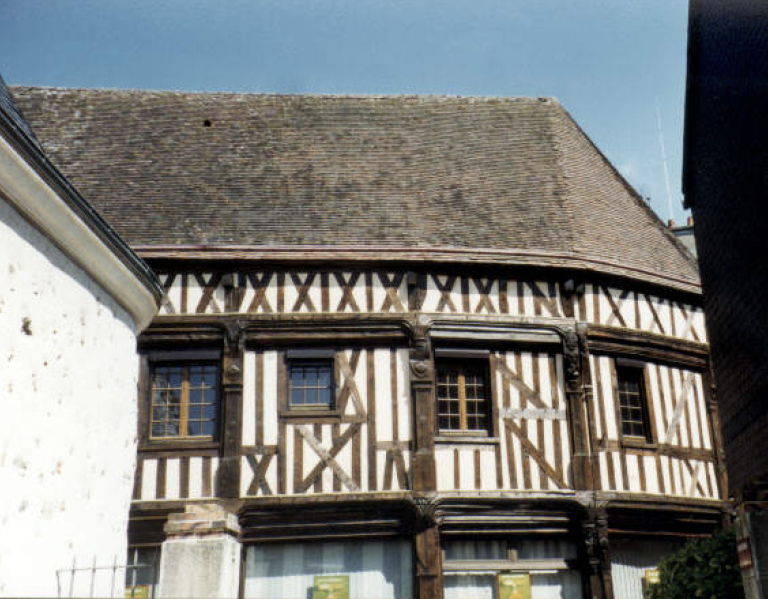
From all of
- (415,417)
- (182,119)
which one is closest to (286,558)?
(415,417)

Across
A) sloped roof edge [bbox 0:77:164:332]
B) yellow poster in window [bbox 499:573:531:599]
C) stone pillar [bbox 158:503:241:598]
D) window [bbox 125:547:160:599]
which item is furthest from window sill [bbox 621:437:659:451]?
stone pillar [bbox 158:503:241:598]

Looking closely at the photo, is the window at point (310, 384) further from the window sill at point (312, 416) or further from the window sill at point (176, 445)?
the window sill at point (176, 445)

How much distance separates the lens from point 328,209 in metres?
12.1

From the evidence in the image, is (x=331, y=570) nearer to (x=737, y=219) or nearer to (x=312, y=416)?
(x=312, y=416)

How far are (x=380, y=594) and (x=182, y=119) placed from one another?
7.86 metres

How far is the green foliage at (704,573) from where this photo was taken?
7.75 m

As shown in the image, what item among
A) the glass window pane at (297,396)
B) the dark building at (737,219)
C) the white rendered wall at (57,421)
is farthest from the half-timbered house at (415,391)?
the white rendered wall at (57,421)

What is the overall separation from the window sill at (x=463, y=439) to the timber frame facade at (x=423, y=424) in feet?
0.06

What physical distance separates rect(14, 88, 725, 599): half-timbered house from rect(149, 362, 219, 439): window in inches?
1.0

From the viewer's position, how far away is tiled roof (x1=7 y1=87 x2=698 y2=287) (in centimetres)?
1163

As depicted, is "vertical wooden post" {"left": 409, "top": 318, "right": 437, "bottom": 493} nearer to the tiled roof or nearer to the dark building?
the tiled roof

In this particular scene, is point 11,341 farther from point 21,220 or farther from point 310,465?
point 310,465

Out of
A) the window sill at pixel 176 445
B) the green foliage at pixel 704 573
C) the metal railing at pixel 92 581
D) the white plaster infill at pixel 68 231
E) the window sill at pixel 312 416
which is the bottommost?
the metal railing at pixel 92 581

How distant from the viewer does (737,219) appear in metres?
8.44
